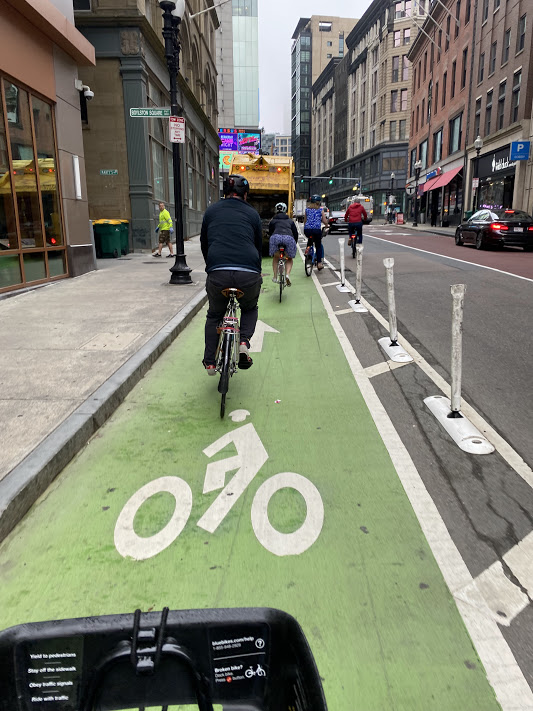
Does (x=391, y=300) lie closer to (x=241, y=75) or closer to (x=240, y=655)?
(x=240, y=655)

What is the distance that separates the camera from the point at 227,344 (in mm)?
5145

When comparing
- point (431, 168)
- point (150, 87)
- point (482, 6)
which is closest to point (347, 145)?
point (431, 168)

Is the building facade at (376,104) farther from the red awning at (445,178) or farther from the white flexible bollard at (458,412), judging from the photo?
the white flexible bollard at (458,412)

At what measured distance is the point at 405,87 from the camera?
250 feet

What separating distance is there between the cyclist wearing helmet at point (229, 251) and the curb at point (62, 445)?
0.98 meters

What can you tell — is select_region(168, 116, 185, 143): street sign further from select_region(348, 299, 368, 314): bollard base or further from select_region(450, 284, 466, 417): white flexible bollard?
select_region(450, 284, 466, 417): white flexible bollard

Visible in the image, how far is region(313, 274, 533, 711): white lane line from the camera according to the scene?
2.15 meters

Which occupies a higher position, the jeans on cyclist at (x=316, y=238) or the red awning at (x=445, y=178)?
the red awning at (x=445, y=178)

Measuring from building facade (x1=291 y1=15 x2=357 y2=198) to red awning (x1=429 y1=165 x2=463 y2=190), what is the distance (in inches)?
3548

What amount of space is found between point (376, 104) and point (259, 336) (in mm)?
83258

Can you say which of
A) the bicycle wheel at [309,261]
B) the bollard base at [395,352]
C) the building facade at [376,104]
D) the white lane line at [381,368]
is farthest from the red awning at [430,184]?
the white lane line at [381,368]

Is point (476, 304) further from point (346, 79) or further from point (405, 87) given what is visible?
point (346, 79)

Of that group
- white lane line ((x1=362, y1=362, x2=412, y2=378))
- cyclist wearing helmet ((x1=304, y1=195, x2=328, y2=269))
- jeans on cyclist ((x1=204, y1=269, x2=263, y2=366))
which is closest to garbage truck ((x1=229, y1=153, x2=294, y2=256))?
cyclist wearing helmet ((x1=304, y1=195, x2=328, y2=269))

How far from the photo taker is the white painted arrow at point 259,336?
300 inches
